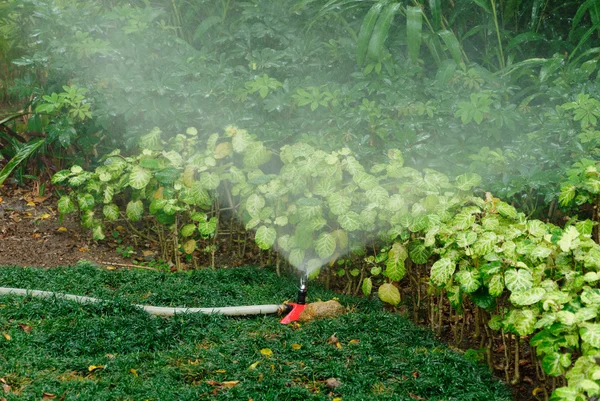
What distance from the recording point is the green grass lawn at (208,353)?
9.26 ft

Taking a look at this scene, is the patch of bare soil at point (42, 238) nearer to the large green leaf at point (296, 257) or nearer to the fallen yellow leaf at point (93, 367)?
the large green leaf at point (296, 257)

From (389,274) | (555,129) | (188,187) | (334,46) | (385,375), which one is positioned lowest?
(385,375)

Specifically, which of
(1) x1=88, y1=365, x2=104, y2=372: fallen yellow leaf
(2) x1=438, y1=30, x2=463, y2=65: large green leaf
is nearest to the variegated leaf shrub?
(2) x1=438, y1=30, x2=463, y2=65: large green leaf

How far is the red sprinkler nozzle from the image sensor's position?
143 inches

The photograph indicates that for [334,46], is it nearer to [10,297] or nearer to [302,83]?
[302,83]

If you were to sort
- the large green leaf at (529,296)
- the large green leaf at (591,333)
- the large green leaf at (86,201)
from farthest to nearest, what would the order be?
the large green leaf at (86,201), the large green leaf at (529,296), the large green leaf at (591,333)

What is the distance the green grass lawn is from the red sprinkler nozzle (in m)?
0.10

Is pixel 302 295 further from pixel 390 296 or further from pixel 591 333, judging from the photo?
pixel 591 333

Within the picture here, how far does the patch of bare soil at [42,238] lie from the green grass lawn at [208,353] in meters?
0.60

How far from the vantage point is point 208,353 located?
316cm

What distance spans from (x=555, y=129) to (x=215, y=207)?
205cm

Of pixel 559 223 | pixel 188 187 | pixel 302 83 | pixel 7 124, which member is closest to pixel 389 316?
pixel 559 223

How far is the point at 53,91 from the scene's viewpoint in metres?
5.15

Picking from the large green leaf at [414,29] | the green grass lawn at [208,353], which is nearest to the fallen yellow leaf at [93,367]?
the green grass lawn at [208,353]
